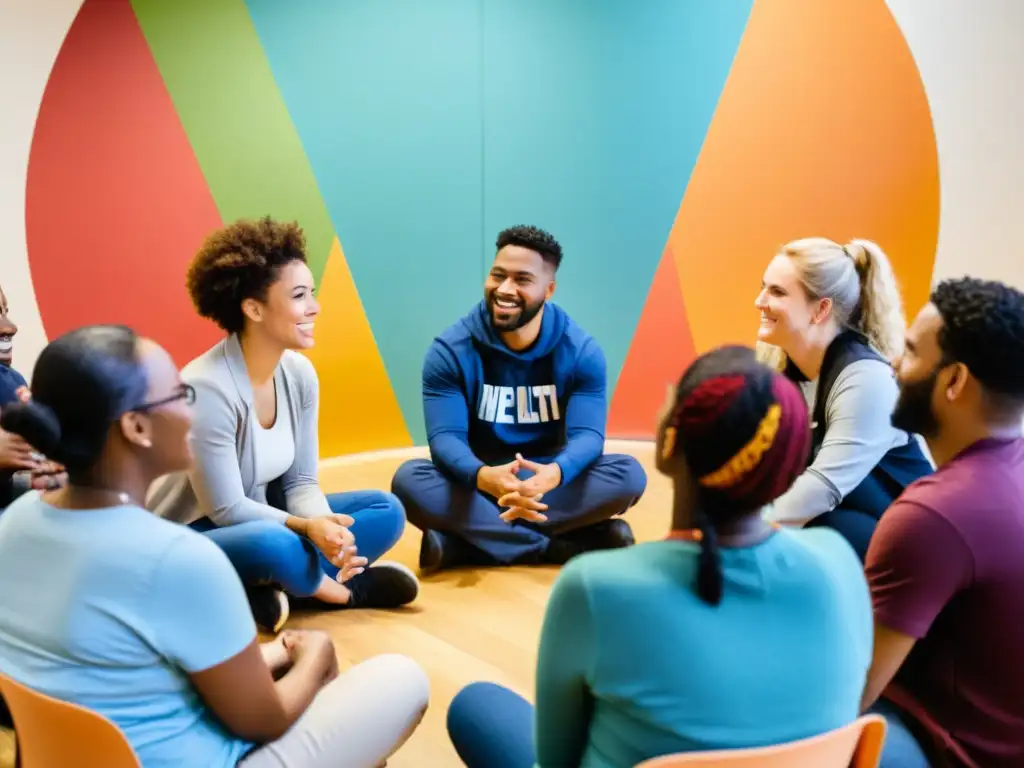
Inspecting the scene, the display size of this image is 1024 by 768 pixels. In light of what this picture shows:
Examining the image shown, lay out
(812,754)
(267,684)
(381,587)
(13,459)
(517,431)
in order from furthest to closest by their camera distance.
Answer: (517,431), (381,587), (13,459), (267,684), (812,754)

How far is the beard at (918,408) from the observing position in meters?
1.62

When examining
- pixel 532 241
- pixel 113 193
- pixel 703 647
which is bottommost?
pixel 703 647

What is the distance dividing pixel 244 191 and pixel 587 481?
205 centimetres

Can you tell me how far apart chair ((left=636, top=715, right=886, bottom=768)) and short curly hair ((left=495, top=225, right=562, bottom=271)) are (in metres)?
2.31

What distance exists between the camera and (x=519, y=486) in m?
2.89

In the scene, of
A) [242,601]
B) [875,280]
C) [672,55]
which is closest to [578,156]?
[672,55]

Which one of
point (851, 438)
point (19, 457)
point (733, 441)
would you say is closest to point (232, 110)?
point (19, 457)

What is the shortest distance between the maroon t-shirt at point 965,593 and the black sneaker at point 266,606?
1701mm

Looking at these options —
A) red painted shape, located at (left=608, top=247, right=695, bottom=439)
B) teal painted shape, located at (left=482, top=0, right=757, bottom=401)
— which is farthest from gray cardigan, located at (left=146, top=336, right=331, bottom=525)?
red painted shape, located at (left=608, top=247, right=695, bottom=439)

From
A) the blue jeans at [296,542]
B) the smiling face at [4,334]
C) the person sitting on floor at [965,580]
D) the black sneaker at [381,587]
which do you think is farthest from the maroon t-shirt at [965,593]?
the smiling face at [4,334]

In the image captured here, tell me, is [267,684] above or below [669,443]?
below

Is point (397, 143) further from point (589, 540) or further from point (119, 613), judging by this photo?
point (119, 613)

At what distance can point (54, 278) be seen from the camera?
3543 millimetres

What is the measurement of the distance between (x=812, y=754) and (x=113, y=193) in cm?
347
